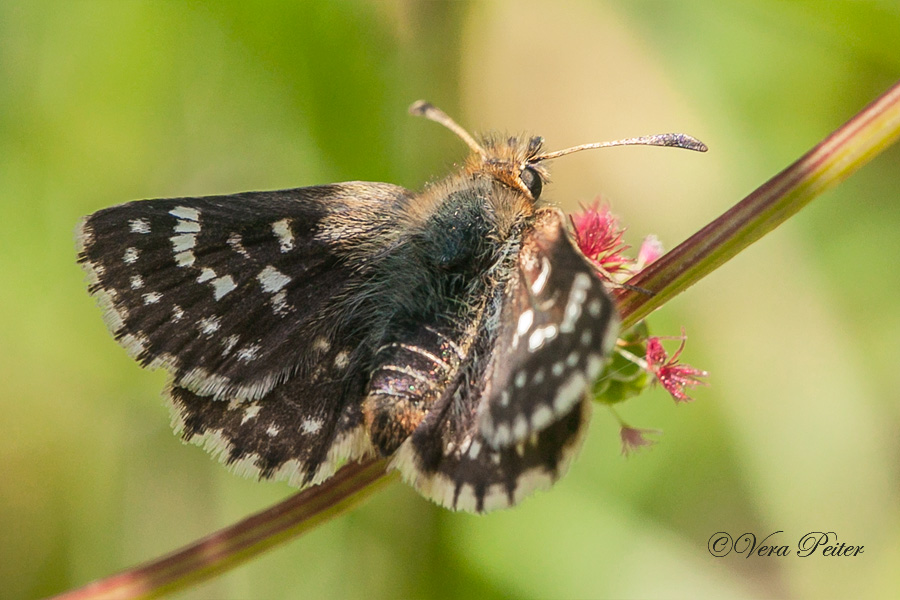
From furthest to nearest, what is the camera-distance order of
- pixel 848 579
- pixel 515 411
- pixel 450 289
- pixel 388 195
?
pixel 848 579 < pixel 388 195 < pixel 450 289 < pixel 515 411

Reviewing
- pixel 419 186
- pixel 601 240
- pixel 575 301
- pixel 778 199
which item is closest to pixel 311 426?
pixel 575 301

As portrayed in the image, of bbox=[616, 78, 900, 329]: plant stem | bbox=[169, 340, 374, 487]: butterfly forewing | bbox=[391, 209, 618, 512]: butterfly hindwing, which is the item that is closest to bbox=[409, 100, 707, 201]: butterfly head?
bbox=[391, 209, 618, 512]: butterfly hindwing

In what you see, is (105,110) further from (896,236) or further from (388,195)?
(896,236)

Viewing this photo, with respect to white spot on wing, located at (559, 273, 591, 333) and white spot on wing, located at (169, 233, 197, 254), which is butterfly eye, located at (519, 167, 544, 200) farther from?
white spot on wing, located at (169, 233, 197, 254)

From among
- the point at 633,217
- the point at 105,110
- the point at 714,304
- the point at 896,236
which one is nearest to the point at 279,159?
the point at 105,110

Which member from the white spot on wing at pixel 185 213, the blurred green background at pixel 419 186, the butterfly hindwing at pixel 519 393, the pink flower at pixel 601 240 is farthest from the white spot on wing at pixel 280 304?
the blurred green background at pixel 419 186

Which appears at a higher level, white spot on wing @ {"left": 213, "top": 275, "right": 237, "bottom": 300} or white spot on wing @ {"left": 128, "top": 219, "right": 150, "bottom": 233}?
white spot on wing @ {"left": 128, "top": 219, "right": 150, "bottom": 233}

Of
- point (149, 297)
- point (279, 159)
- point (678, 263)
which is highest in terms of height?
point (279, 159)

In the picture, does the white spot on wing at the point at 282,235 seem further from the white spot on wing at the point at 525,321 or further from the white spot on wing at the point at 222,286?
the white spot on wing at the point at 525,321
